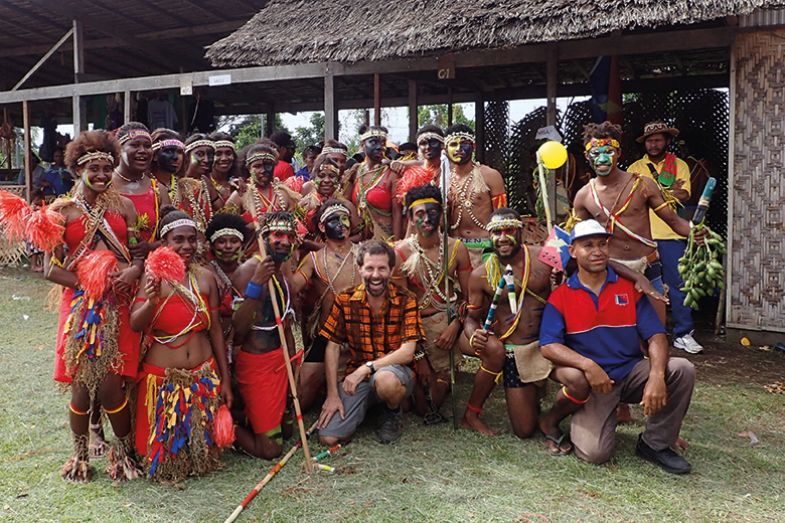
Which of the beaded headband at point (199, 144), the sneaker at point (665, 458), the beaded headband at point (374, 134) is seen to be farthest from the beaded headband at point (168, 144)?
the sneaker at point (665, 458)

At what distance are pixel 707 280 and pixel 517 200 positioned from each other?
816cm

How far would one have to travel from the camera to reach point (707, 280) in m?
4.20

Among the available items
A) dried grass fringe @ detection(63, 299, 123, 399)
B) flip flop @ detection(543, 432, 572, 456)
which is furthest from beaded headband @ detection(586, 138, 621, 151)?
dried grass fringe @ detection(63, 299, 123, 399)

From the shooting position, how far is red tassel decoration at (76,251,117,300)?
365 cm

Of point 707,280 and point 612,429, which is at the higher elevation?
point 707,280

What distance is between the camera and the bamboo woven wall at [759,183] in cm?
645

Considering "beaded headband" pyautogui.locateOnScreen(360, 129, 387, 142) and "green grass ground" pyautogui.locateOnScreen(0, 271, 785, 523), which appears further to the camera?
"beaded headband" pyautogui.locateOnScreen(360, 129, 387, 142)

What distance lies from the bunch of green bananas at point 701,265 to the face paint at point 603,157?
962mm

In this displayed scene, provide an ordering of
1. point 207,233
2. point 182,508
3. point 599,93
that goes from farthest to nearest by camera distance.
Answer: point 599,93 < point 207,233 < point 182,508

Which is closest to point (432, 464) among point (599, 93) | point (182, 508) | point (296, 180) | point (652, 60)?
point (182, 508)

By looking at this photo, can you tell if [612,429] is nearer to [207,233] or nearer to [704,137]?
[207,233]

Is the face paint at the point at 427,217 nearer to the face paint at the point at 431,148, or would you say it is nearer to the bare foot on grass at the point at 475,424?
the face paint at the point at 431,148

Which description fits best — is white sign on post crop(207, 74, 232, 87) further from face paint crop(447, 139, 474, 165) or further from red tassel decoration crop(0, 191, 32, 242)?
red tassel decoration crop(0, 191, 32, 242)

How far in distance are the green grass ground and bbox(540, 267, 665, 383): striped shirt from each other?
605 mm
